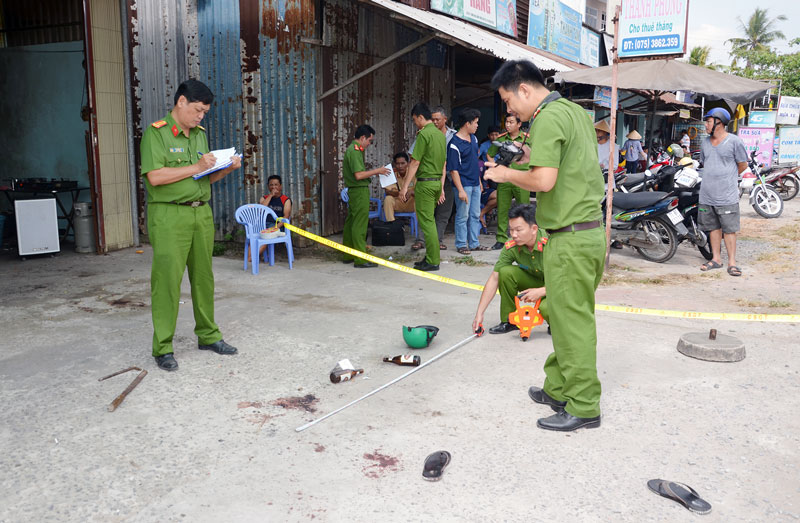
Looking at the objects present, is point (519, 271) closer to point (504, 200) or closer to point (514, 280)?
point (514, 280)

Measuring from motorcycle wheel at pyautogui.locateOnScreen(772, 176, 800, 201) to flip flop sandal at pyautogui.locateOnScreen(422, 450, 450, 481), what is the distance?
14.9 meters

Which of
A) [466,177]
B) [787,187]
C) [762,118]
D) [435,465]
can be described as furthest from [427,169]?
[762,118]

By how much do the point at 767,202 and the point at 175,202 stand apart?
12238mm

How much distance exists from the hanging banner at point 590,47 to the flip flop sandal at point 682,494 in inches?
695

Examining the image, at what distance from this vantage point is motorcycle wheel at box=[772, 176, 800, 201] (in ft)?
49.8

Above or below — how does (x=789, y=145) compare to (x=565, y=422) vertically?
above

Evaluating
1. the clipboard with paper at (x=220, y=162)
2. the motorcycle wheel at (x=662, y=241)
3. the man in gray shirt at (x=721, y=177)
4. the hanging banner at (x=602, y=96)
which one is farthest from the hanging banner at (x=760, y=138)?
the clipboard with paper at (x=220, y=162)

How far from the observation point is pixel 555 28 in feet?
55.1

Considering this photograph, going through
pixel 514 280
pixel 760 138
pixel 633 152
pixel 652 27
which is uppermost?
pixel 652 27

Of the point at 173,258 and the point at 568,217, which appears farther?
the point at 173,258

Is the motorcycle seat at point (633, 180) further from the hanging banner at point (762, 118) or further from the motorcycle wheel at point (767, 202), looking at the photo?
the hanging banner at point (762, 118)

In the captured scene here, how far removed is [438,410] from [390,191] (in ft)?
20.1

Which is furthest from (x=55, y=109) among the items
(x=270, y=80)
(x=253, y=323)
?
(x=253, y=323)

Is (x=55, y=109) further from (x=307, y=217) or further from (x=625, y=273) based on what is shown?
(x=625, y=273)
